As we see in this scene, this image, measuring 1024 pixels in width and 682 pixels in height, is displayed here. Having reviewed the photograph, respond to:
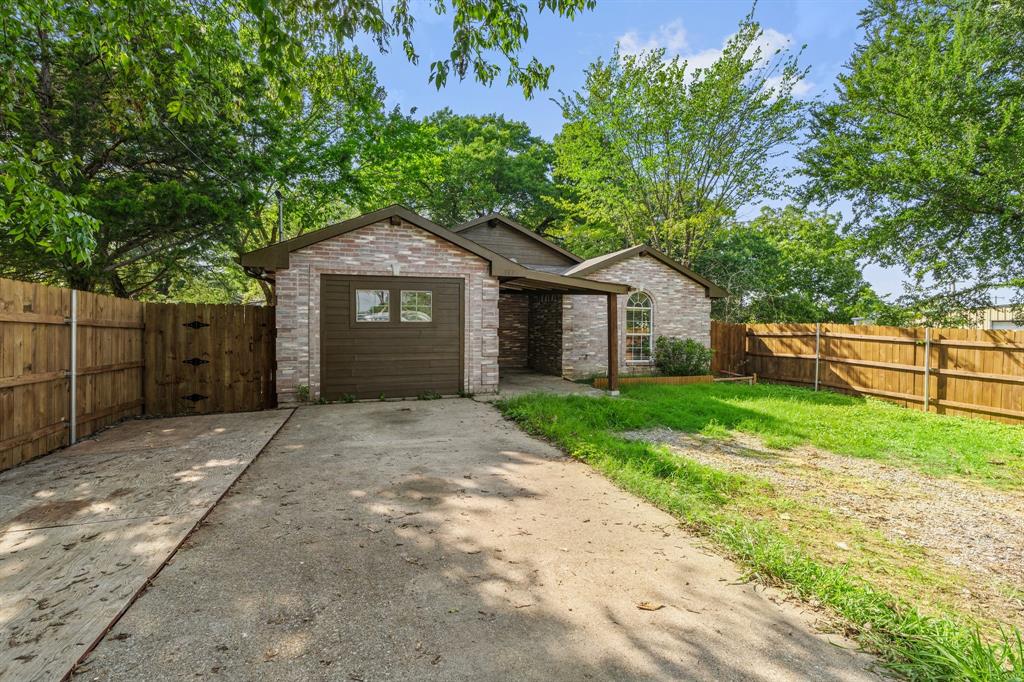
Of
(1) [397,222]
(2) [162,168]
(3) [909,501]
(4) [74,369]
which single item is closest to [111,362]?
(4) [74,369]

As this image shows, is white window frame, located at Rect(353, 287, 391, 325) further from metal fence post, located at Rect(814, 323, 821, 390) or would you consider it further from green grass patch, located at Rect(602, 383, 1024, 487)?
metal fence post, located at Rect(814, 323, 821, 390)

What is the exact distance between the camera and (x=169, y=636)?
7.06 ft

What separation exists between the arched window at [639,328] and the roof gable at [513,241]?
3826mm

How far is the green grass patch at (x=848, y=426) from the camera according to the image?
5871 millimetres

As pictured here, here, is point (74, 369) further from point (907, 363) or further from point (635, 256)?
point (907, 363)

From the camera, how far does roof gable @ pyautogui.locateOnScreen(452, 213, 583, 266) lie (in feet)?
53.2

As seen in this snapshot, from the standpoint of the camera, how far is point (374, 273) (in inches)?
351

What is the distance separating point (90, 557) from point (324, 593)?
164 cm

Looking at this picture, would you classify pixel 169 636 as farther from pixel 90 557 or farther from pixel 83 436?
pixel 83 436

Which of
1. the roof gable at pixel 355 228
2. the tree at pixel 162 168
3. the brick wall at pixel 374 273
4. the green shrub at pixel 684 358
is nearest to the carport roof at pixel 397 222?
the roof gable at pixel 355 228

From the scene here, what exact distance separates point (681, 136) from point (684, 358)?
10.0 m

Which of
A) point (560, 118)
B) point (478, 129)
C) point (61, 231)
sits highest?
point (478, 129)

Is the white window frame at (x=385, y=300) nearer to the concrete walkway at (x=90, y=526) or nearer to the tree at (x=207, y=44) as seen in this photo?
the concrete walkway at (x=90, y=526)

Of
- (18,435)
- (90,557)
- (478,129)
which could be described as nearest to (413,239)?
(18,435)
